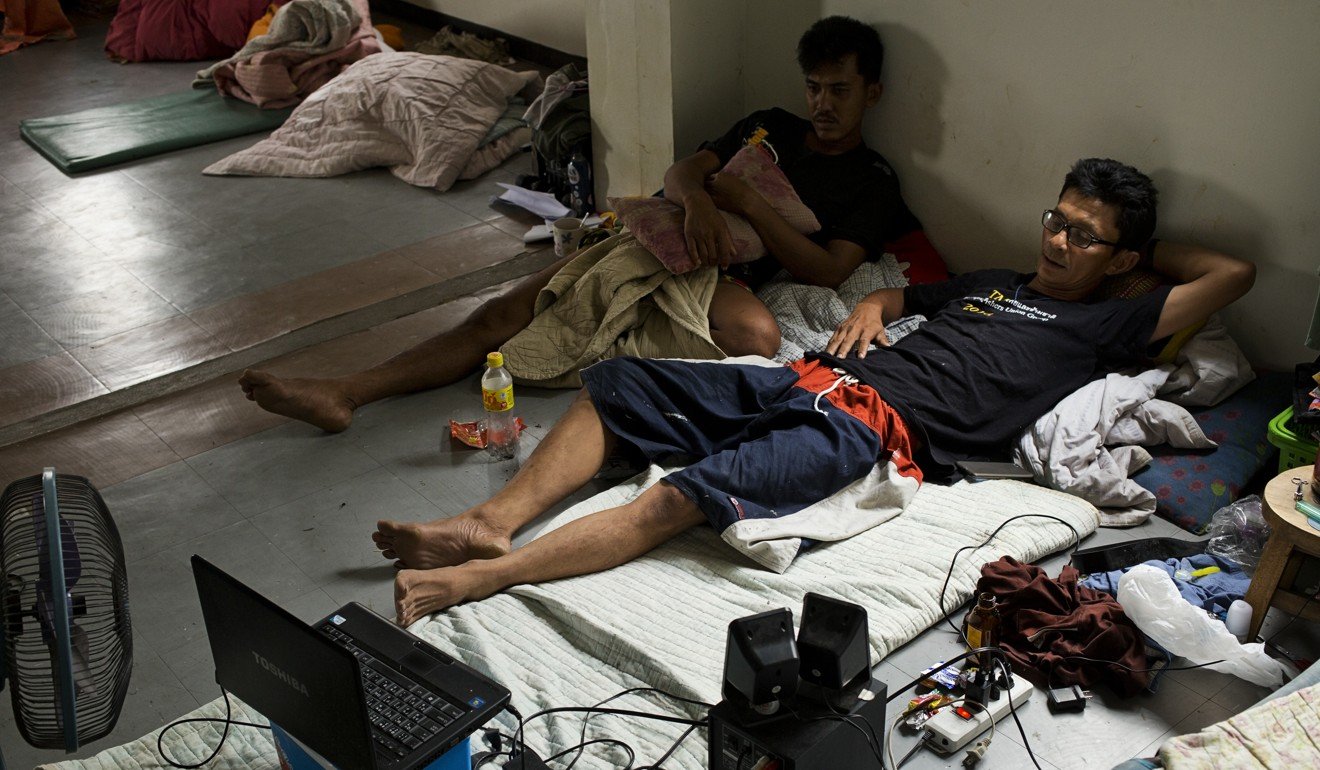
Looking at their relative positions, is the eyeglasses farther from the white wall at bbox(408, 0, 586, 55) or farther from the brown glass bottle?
the white wall at bbox(408, 0, 586, 55)

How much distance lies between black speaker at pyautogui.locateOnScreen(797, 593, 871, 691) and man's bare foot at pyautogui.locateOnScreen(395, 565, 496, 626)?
2.91 feet

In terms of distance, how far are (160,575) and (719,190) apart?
6.03ft

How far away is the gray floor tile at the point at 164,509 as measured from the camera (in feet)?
9.25

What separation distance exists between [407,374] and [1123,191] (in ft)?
6.38

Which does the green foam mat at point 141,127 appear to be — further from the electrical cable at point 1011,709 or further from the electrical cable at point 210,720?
the electrical cable at point 1011,709

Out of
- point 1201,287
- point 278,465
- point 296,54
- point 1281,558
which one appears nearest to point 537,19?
point 296,54

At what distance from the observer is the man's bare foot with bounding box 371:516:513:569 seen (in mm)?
2582

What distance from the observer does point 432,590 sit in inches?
96.3

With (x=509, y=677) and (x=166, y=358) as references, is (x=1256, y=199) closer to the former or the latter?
(x=509, y=677)

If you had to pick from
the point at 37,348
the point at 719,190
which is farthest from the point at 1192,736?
the point at 37,348

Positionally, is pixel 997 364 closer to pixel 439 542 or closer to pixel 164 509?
pixel 439 542

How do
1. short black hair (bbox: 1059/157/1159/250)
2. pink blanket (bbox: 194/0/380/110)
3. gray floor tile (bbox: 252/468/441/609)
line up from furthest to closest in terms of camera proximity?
pink blanket (bbox: 194/0/380/110), short black hair (bbox: 1059/157/1159/250), gray floor tile (bbox: 252/468/441/609)

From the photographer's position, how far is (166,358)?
12.0ft

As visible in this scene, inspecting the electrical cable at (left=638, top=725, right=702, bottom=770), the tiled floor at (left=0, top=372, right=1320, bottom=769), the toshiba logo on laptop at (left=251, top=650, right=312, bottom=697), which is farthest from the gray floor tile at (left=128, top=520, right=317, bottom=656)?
the electrical cable at (left=638, top=725, right=702, bottom=770)
